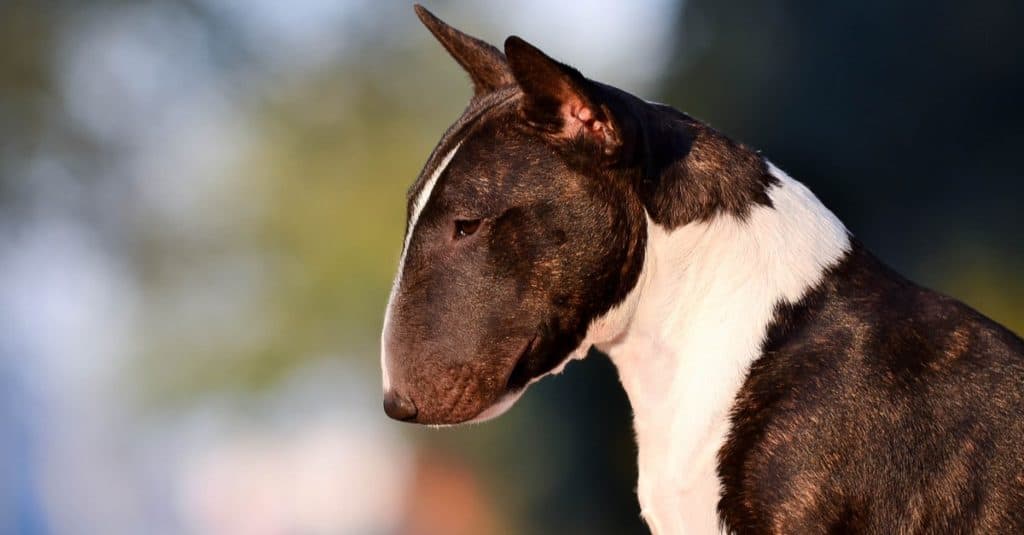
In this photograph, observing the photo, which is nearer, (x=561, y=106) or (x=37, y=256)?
(x=561, y=106)

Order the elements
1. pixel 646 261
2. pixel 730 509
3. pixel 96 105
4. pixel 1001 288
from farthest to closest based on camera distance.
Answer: pixel 96 105, pixel 1001 288, pixel 646 261, pixel 730 509

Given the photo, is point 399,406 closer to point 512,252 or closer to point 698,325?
point 512,252

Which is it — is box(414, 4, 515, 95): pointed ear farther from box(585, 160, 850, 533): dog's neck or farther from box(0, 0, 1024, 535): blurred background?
box(0, 0, 1024, 535): blurred background

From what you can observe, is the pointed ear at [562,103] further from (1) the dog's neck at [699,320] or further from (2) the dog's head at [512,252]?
(1) the dog's neck at [699,320]

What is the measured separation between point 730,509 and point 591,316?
0.28 meters

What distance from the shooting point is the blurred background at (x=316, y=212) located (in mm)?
3025

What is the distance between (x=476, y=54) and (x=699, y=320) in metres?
0.51

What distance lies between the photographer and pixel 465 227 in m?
1.44

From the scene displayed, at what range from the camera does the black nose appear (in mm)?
1459

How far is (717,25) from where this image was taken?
3.17 meters

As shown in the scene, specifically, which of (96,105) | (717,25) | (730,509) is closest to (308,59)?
(96,105)

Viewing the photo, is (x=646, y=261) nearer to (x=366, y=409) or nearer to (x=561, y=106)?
(x=561, y=106)

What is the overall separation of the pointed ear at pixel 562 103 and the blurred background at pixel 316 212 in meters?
1.83

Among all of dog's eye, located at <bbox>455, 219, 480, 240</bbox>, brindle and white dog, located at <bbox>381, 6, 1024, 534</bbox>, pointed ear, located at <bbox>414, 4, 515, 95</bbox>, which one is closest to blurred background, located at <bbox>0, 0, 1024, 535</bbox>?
pointed ear, located at <bbox>414, 4, 515, 95</bbox>
